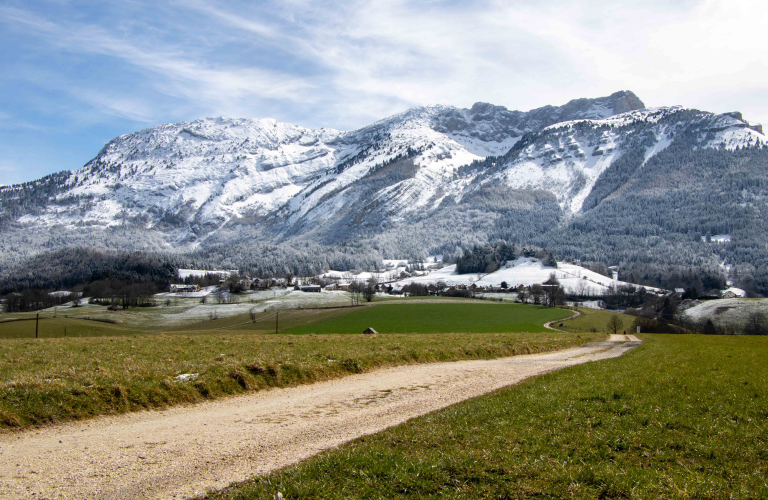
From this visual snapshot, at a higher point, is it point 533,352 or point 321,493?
point 321,493

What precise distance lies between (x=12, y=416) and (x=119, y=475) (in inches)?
241

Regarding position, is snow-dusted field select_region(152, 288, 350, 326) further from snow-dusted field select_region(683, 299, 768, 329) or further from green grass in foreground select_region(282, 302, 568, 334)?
snow-dusted field select_region(683, 299, 768, 329)

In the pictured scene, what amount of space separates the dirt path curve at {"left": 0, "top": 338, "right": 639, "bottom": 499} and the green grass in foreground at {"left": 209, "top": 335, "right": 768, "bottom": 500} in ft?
5.13

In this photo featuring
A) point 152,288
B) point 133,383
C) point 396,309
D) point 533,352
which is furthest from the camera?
point 152,288

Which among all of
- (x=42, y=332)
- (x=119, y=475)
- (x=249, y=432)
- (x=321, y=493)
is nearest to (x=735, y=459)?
(x=321, y=493)

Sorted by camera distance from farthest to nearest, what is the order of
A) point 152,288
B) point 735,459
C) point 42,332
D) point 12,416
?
point 152,288 < point 42,332 < point 12,416 < point 735,459

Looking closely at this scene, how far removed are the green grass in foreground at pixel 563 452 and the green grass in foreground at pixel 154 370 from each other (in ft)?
29.6

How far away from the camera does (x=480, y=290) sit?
16800cm

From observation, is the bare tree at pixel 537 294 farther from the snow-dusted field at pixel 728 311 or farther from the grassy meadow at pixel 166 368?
the grassy meadow at pixel 166 368

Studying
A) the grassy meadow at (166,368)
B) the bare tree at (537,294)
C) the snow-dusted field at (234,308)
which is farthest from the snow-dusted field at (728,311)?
the snow-dusted field at (234,308)

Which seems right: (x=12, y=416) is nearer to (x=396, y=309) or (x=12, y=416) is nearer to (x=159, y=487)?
(x=159, y=487)

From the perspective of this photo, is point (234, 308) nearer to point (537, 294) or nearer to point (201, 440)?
point (537, 294)

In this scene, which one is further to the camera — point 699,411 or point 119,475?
point 699,411

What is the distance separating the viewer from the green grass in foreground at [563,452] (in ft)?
27.8
